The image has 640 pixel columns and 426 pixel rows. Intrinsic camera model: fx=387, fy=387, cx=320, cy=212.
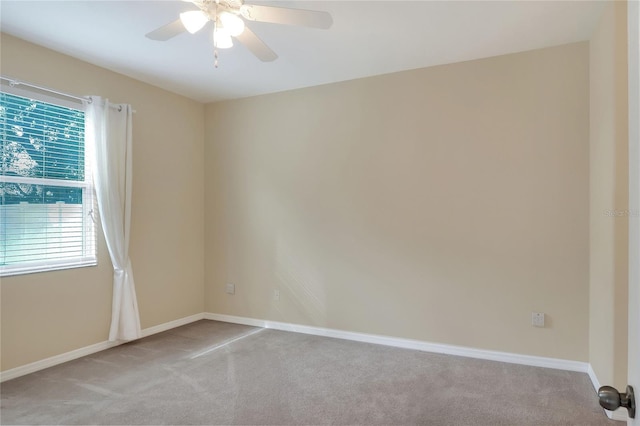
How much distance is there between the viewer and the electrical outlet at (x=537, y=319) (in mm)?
3203

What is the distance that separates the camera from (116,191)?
3.64m

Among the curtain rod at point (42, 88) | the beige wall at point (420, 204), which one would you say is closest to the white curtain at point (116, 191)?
the curtain rod at point (42, 88)

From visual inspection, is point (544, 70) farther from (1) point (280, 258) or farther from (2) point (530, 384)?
(1) point (280, 258)

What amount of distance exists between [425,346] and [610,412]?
1.44m

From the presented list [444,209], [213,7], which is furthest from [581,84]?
[213,7]

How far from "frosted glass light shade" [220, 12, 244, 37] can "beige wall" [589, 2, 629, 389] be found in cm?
224

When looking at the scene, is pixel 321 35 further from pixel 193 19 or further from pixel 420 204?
pixel 420 204

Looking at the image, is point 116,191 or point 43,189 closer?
point 43,189

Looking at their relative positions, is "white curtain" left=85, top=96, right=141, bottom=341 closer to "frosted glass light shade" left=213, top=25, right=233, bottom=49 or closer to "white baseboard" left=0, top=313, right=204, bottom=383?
"white baseboard" left=0, top=313, right=204, bottom=383

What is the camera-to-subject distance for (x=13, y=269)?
300 cm

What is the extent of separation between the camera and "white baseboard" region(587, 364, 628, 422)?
2369 millimetres

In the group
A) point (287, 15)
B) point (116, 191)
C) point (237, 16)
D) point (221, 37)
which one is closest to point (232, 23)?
point (237, 16)

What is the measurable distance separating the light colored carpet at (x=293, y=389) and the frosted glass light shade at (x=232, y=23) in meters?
2.29

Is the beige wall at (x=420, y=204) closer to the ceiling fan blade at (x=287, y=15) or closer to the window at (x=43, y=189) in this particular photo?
the window at (x=43, y=189)
